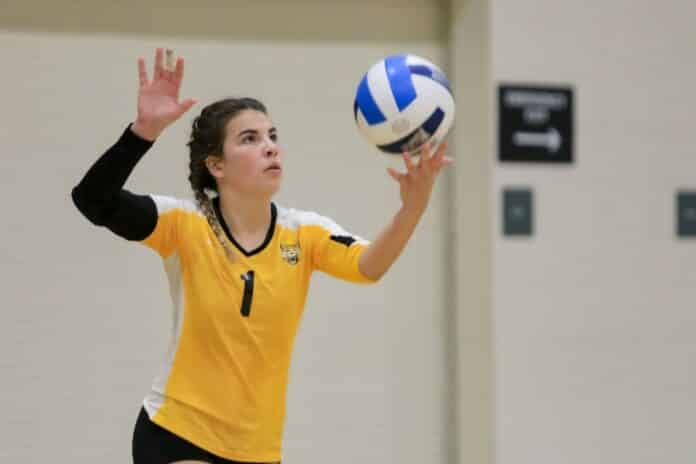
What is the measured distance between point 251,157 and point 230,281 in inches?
14.5

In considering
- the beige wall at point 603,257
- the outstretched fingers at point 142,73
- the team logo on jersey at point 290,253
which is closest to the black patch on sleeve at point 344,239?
the team logo on jersey at point 290,253

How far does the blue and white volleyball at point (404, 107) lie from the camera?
260 centimetres

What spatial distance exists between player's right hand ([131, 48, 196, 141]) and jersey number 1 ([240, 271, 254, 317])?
1.57 ft

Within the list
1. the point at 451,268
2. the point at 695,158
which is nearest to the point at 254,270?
the point at 451,268

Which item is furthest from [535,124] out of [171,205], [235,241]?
[171,205]

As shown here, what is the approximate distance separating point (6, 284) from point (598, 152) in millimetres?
2790

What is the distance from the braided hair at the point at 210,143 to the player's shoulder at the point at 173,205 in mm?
29

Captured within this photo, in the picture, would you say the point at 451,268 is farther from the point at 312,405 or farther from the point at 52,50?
the point at 52,50

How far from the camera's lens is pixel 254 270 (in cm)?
277

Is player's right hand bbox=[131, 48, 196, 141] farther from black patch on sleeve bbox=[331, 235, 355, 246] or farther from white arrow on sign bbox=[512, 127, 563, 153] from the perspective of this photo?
A: white arrow on sign bbox=[512, 127, 563, 153]

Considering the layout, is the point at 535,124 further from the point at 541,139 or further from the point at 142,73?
the point at 142,73

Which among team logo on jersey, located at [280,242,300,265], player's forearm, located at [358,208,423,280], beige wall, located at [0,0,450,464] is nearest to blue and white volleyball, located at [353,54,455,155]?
player's forearm, located at [358,208,423,280]

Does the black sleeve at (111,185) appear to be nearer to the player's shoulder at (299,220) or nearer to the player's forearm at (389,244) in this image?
the player's shoulder at (299,220)

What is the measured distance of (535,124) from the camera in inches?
178
